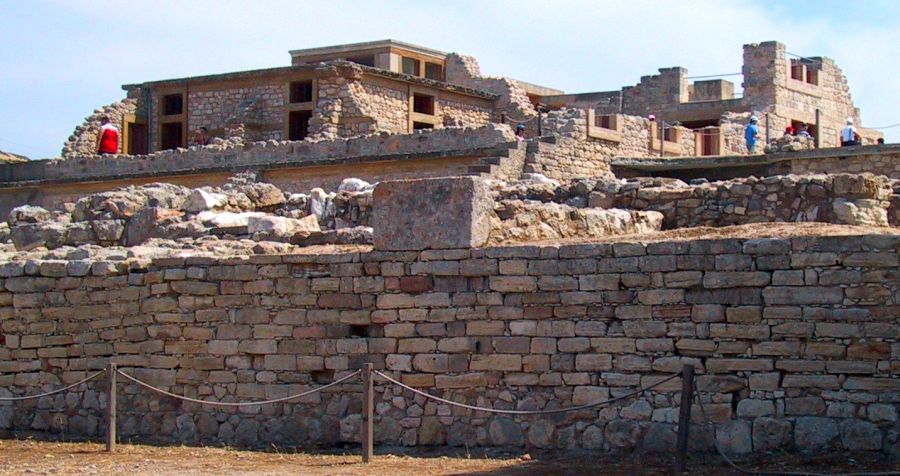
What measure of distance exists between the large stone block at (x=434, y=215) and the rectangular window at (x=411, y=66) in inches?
1081

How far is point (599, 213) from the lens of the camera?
15211 millimetres

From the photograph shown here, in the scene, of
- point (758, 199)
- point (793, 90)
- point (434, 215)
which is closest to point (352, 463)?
point (434, 215)

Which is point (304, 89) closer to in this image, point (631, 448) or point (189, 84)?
point (189, 84)

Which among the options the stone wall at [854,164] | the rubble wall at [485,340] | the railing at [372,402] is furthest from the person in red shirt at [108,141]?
the railing at [372,402]

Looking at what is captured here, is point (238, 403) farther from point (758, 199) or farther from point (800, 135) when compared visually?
point (800, 135)

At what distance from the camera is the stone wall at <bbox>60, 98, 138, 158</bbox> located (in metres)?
34.2

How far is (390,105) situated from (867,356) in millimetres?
22161

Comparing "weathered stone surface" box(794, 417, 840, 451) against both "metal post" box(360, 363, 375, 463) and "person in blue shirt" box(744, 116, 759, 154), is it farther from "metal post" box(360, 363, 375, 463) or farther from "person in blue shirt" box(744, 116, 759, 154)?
"person in blue shirt" box(744, 116, 759, 154)

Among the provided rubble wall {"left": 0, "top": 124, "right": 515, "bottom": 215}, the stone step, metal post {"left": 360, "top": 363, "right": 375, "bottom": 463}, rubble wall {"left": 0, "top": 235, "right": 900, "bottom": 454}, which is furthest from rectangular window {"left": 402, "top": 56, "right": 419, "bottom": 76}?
metal post {"left": 360, "top": 363, "right": 375, "bottom": 463}

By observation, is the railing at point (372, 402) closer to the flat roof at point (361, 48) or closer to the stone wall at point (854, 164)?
the stone wall at point (854, 164)

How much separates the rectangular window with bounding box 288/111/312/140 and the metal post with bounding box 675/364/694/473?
23.2m

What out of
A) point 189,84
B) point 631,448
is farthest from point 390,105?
point 631,448

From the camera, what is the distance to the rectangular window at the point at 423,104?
33750 mm

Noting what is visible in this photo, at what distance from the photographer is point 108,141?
106 feet
